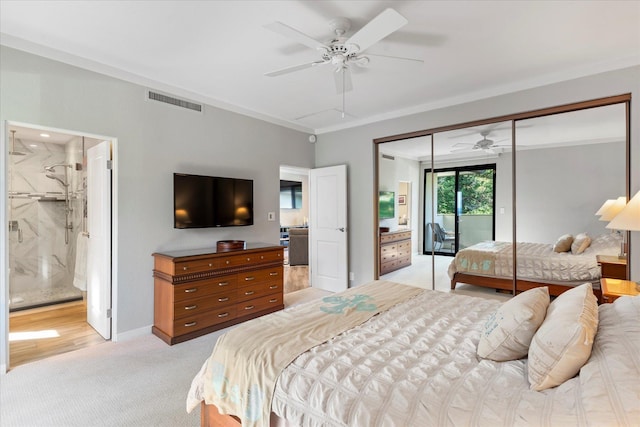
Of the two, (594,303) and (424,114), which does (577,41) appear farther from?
(594,303)

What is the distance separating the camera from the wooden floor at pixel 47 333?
2.94 m

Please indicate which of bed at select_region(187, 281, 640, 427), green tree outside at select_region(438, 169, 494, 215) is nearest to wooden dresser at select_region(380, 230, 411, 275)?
green tree outside at select_region(438, 169, 494, 215)

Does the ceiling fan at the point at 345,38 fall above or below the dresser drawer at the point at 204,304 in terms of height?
above

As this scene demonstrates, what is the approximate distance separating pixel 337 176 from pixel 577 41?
3233 mm

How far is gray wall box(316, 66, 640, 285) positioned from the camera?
298 centimetres

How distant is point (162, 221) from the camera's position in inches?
139

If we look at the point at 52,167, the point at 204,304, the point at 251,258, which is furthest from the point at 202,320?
the point at 52,167

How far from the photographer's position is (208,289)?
3.37 metres

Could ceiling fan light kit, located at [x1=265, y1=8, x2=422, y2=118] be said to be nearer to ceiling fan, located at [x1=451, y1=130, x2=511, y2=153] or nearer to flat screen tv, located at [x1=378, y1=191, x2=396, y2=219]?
ceiling fan, located at [x1=451, y1=130, x2=511, y2=153]

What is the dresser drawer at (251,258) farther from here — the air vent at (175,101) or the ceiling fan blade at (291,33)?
the ceiling fan blade at (291,33)

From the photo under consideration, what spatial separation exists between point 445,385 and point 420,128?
375 centimetres

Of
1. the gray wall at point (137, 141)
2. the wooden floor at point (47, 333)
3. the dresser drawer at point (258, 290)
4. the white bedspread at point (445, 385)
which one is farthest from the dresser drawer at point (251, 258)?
the white bedspread at point (445, 385)

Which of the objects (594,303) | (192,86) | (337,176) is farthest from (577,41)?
(192,86)

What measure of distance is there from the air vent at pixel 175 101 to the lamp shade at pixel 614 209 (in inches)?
183
